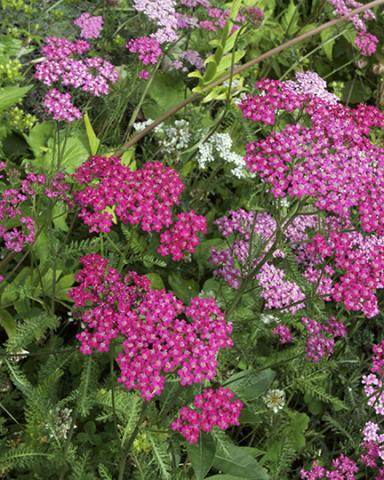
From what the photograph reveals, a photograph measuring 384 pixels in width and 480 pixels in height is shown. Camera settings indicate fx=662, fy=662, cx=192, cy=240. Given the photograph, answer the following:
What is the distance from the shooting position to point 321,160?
2.30 metres

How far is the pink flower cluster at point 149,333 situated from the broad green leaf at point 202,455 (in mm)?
324

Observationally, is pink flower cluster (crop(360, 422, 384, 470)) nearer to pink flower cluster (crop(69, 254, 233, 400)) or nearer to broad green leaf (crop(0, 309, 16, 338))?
pink flower cluster (crop(69, 254, 233, 400))

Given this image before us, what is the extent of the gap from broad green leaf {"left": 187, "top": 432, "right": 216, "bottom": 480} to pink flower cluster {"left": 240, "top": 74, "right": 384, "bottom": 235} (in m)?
0.84

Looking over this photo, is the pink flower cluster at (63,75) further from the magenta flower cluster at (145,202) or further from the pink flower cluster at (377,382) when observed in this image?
the pink flower cluster at (377,382)

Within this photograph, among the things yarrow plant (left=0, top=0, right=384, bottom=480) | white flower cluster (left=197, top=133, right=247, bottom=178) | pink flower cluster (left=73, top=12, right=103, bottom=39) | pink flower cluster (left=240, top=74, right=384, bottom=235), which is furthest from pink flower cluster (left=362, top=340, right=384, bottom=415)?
pink flower cluster (left=73, top=12, right=103, bottom=39)

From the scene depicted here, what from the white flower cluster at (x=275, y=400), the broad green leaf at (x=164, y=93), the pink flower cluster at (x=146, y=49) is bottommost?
the white flower cluster at (x=275, y=400)

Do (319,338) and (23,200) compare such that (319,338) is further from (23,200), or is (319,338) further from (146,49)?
(146,49)

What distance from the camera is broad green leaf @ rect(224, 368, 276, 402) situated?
96.0 inches

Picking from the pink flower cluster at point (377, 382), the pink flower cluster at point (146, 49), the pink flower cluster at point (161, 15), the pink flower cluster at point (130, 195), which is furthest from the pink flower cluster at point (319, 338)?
the pink flower cluster at point (161, 15)

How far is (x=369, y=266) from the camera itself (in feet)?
7.58

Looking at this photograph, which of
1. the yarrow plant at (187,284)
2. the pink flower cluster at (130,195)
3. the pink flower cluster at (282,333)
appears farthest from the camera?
the pink flower cluster at (282,333)

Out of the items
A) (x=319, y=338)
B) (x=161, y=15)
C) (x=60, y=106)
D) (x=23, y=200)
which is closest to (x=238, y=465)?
(x=319, y=338)

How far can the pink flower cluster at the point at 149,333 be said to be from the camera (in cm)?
182

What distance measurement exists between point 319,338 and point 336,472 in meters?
0.60
